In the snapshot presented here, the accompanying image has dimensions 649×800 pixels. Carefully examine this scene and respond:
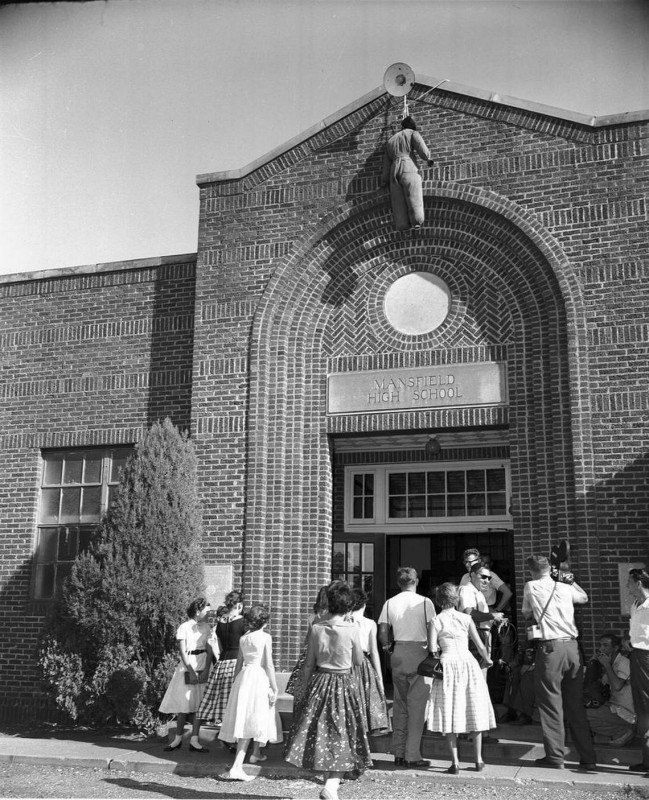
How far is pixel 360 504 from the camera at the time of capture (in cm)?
1387

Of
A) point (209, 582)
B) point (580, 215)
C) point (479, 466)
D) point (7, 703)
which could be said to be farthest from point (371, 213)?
point (7, 703)

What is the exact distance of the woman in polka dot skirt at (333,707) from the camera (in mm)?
7328

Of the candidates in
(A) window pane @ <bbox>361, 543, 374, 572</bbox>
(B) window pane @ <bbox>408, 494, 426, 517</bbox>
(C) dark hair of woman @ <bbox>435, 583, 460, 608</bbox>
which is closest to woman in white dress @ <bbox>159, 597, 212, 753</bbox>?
(C) dark hair of woman @ <bbox>435, 583, 460, 608</bbox>

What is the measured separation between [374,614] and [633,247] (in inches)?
251

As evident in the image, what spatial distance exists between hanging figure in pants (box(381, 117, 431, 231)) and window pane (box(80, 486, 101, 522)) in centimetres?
597

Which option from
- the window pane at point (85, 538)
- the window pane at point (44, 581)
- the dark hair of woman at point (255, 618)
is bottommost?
the dark hair of woman at point (255, 618)

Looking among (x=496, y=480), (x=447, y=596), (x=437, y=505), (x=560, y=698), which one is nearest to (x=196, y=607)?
(x=447, y=596)

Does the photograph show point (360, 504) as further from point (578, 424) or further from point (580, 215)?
point (580, 215)

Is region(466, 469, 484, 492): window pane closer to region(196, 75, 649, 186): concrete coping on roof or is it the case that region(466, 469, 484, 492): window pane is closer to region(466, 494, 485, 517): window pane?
region(466, 494, 485, 517): window pane

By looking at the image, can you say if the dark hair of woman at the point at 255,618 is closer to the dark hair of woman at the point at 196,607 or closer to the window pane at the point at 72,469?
the dark hair of woman at the point at 196,607

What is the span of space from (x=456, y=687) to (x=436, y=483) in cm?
549

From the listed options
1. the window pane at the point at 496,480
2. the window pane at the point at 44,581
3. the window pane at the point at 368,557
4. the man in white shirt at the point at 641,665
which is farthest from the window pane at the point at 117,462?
the man in white shirt at the point at 641,665

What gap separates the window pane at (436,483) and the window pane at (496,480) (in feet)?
2.24

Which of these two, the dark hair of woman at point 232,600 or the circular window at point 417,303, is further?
the circular window at point 417,303
